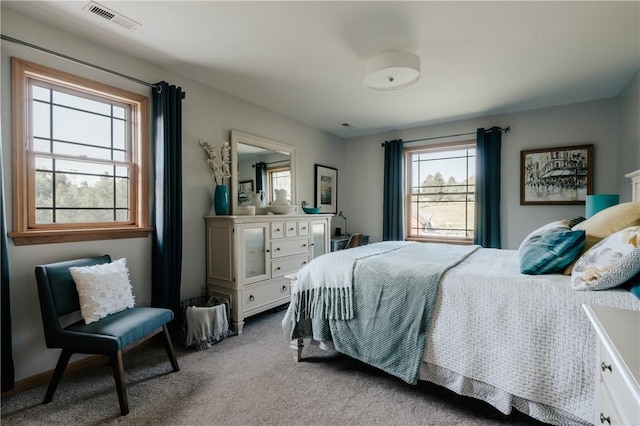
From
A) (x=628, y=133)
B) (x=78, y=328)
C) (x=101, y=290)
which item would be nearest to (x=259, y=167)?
(x=101, y=290)

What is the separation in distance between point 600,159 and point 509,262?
105 inches

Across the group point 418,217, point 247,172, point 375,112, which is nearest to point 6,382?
point 247,172

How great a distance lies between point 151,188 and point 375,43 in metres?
2.31

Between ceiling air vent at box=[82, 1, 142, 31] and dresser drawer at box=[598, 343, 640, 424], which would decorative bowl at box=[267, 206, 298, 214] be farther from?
dresser drawer at box=[598, 343, 640, 424]

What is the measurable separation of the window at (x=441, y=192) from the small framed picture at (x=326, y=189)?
4.05ft

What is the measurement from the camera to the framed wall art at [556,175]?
12.1 feet

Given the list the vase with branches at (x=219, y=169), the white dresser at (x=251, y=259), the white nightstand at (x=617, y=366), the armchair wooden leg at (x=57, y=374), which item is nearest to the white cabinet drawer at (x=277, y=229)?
the white dresser at (x=251, y=259)

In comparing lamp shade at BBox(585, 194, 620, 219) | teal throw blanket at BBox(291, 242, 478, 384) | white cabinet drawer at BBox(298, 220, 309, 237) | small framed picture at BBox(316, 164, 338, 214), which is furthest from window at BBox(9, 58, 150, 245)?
lamp shade at BBox(585, 194, 620, 219)

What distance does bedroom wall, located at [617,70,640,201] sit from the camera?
289 centimetres

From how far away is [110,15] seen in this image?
79.9 inches

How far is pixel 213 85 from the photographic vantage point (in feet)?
10.6

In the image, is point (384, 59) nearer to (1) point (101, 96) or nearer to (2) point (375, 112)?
(2) point (375, 112)

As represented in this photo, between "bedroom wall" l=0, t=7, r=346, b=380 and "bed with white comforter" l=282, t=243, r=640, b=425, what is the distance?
241 centimetres

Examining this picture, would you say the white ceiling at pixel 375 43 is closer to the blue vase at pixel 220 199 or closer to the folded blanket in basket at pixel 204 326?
the blue vase at pixel 220 199
